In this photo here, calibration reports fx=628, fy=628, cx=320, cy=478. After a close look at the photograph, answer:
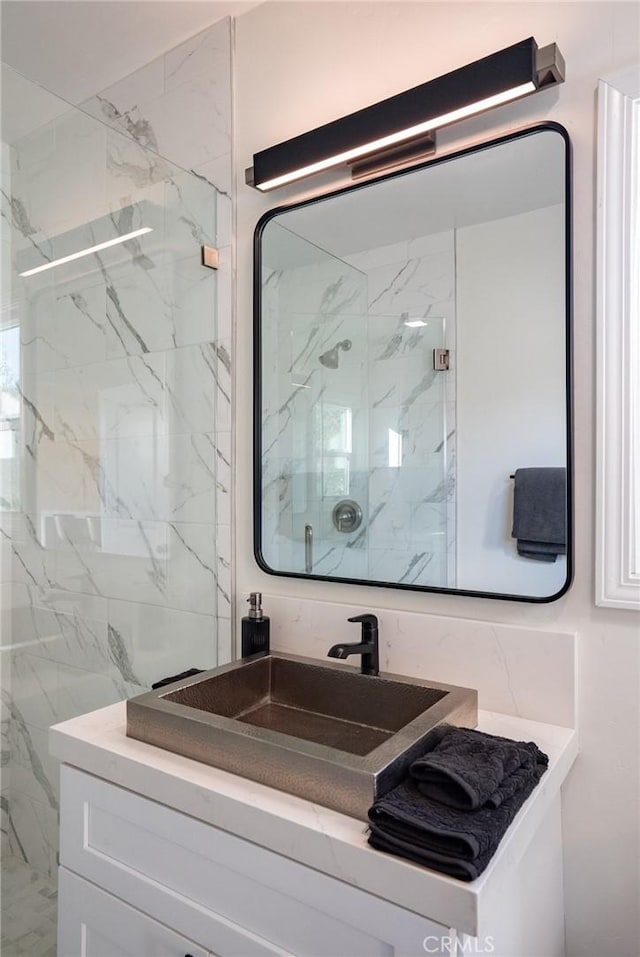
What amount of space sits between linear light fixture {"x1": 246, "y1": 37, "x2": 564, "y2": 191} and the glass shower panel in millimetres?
315

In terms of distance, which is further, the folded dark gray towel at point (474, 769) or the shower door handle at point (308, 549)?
the shower door handle at point (308, 549)

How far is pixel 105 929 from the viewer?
44.8 inches

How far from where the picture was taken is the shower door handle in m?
1.58

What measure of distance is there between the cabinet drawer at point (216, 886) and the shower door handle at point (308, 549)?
25.9 inches

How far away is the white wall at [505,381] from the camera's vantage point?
1.22 metres

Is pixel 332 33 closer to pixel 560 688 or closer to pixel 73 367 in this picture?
pixel 73 367

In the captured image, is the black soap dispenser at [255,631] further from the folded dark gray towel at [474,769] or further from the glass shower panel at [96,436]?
the folded dark gray towel at [474,769]

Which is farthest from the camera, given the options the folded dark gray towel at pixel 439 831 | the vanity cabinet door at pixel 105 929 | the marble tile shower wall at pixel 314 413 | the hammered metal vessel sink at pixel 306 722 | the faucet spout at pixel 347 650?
the marble tile shower wall at pixel 314 413

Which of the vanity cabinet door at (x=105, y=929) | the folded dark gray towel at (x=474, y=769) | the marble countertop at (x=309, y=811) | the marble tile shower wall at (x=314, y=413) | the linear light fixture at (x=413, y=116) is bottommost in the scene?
the vanity cabinet door at (x=105, y=929)

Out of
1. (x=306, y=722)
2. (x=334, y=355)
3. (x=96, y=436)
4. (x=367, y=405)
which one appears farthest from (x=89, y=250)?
(x=306, y=722)

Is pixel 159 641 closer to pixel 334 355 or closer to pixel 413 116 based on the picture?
pixel 334 355

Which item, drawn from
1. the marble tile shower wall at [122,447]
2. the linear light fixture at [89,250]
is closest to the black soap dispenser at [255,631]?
the marble tile shower wall at [122,447]

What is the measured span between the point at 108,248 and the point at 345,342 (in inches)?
27.7

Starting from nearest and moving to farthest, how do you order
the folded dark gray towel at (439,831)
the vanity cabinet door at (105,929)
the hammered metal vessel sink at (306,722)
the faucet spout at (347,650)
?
the folded dark gray towel at (439,831), the hammered metal vessel sink at (306,722), the vanity cabinet door at (105,929), the faucet spout at (347,650)
